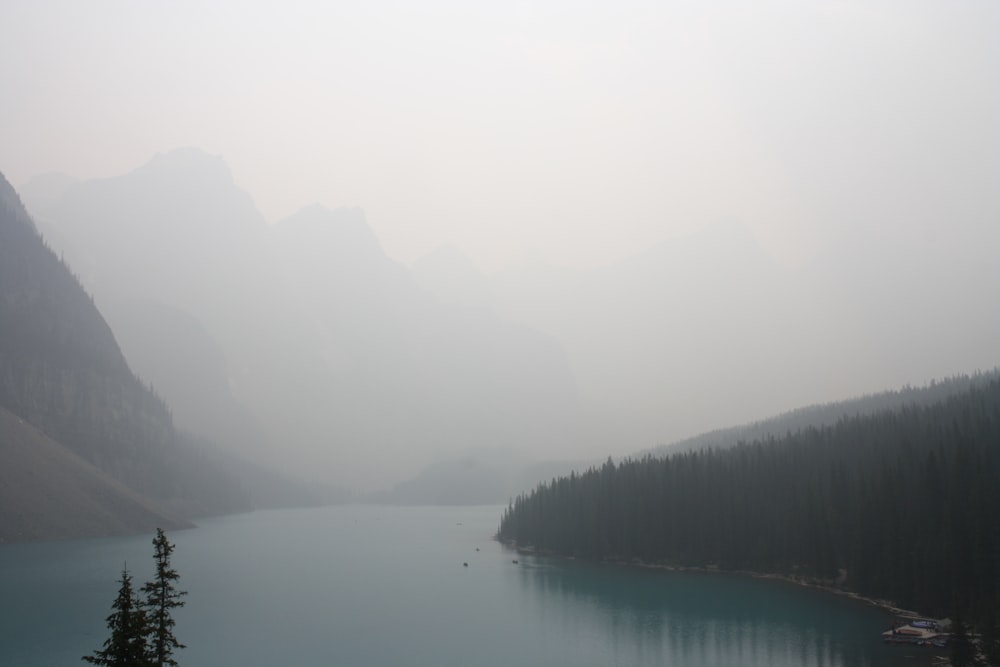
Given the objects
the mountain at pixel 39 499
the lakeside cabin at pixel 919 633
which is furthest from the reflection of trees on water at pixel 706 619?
the mountain at pixel 39 499

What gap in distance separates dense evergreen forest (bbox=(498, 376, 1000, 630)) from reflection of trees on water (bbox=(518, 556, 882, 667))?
21.8 ft

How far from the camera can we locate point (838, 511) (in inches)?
4739

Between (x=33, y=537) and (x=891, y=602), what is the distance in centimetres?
16483

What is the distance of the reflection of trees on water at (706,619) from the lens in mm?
79812

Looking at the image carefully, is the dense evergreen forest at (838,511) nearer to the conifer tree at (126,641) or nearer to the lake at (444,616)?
the lake at (444,616)

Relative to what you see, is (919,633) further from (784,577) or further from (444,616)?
(444,616)

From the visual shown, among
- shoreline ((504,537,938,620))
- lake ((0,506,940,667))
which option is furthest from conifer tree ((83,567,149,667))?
shoreline ((504,537,938,620))

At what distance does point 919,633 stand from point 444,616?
177 feet

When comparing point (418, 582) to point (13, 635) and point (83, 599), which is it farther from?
point (13, 635)

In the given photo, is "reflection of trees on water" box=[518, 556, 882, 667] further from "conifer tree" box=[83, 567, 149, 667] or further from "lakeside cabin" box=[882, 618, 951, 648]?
"conifer tree" box=[83, 567, 149, 667]

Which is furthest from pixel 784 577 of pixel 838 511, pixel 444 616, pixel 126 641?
pixel 126 641

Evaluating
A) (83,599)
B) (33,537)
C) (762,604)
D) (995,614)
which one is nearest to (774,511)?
(762,604)

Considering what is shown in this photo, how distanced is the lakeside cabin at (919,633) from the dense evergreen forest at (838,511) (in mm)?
3966

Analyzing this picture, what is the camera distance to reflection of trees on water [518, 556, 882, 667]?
262 feet
